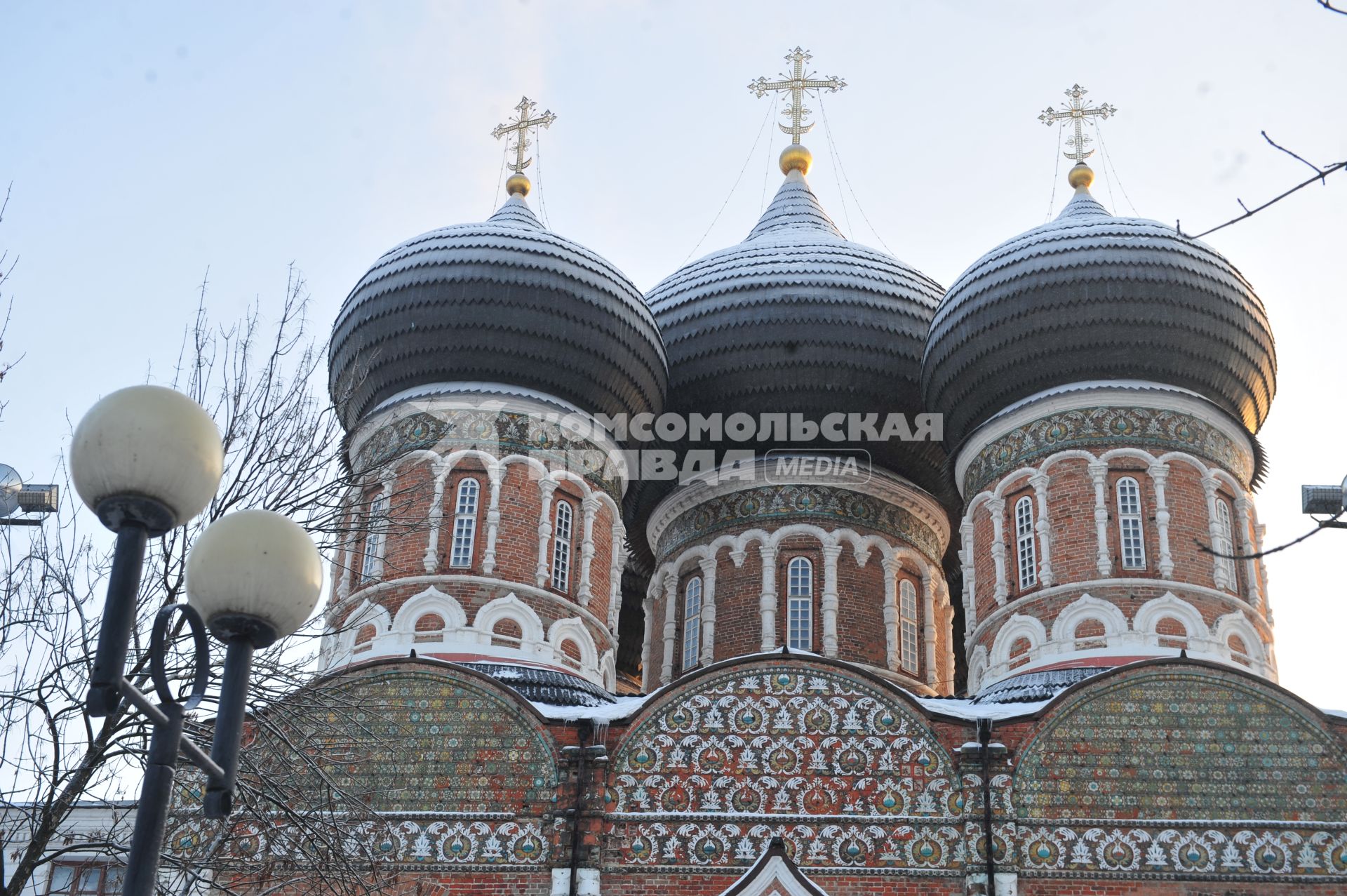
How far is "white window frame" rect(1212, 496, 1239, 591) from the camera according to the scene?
13648 mm

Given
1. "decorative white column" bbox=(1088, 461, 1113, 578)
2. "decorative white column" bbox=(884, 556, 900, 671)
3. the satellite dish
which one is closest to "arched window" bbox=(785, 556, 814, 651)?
"decorative white column" bbox=(884, 556, 900, 671)

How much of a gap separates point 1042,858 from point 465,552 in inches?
222

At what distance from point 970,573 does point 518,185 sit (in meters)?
6.73

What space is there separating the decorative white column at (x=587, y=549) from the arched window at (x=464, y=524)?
103 centimetres

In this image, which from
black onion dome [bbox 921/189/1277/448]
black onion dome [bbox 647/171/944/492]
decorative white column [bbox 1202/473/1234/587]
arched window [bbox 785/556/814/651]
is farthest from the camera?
black onion dome [bbox 647/171/944/492]

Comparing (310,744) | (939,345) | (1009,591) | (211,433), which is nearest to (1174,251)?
(939,345)

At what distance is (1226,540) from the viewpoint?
14.0 metres

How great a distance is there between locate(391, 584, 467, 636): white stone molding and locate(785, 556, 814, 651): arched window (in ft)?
11.3

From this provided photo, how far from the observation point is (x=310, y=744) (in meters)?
9.71

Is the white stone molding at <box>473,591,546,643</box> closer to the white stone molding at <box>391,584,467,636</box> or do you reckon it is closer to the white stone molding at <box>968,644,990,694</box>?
the white stone molding at <box>391,584,467,636</box>

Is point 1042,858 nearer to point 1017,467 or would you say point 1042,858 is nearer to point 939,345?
point 1017,467

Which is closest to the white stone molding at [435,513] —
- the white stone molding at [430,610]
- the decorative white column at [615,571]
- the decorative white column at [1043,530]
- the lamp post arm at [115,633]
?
the white stone molding at [430,610]

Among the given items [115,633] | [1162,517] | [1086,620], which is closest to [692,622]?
[1086,620]

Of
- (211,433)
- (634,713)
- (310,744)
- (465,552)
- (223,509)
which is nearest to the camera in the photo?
(211,433)
